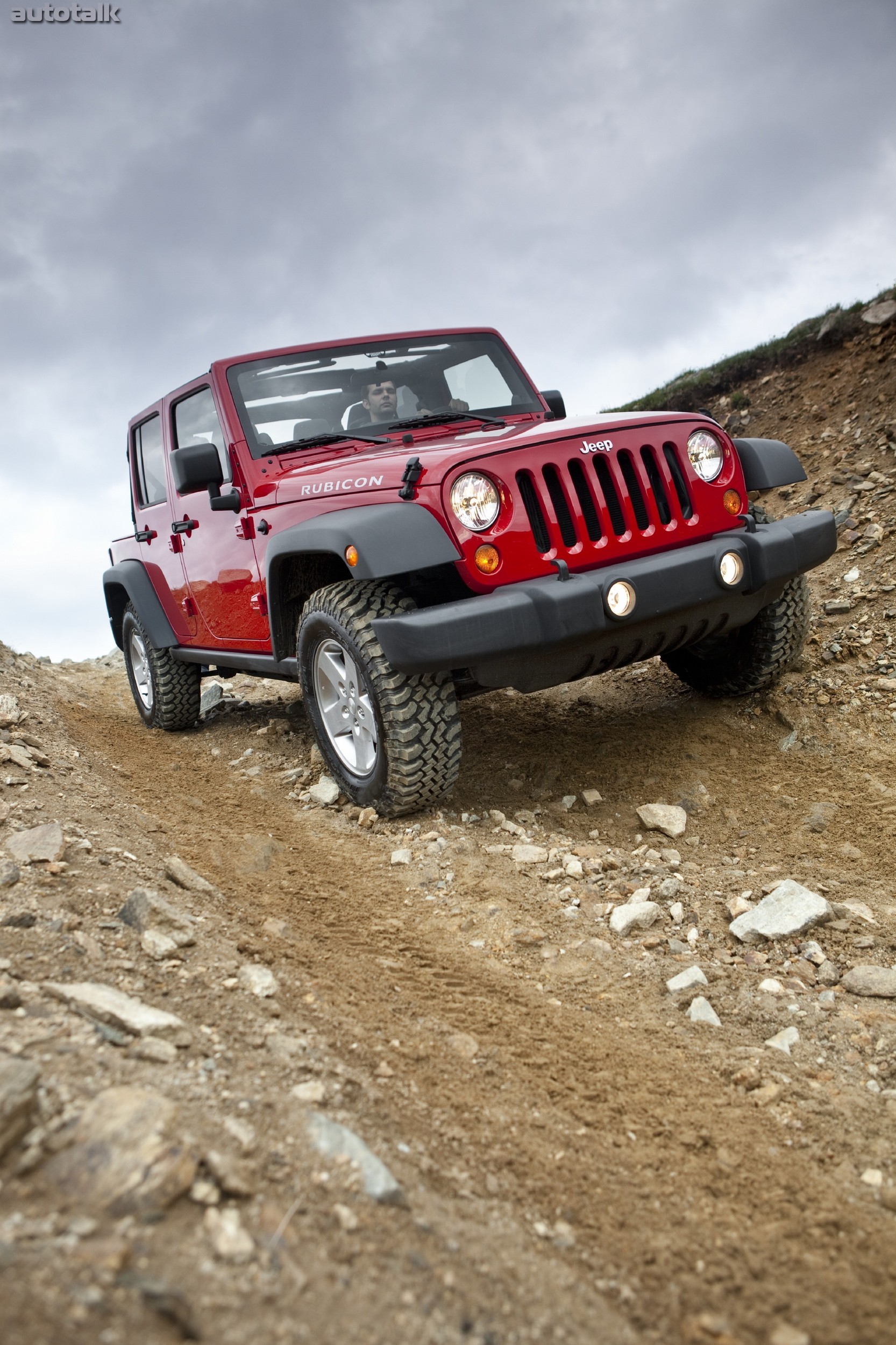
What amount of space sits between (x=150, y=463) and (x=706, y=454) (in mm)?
3633

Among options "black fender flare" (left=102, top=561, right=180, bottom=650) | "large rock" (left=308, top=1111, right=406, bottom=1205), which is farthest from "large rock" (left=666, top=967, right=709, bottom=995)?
"black fender flare" (left=102, top=561, right=180, bottom=650)

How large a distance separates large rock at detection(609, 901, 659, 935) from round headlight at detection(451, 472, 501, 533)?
1.37 metres

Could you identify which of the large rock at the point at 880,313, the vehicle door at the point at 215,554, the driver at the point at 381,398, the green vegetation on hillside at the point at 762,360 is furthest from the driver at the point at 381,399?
the large rock at the point at 880,313

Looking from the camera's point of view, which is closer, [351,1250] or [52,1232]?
[52,1232]

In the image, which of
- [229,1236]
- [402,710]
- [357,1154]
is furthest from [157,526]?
[229,1236]

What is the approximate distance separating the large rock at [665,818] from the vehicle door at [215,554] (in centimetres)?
196

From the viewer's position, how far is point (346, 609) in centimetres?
353

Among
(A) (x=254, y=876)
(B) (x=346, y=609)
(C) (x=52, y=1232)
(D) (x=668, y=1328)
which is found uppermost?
(B) (x=346, y=609)

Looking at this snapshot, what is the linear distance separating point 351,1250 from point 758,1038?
1307 mm

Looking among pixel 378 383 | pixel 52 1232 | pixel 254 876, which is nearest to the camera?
pixel 52 1232

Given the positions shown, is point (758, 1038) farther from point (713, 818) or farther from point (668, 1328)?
point (713, 818)

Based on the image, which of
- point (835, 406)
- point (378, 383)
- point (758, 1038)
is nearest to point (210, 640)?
point (378, 383)

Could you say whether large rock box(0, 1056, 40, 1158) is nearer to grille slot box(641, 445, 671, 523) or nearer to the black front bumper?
the black front bumper

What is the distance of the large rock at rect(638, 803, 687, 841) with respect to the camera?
11.8 ft
